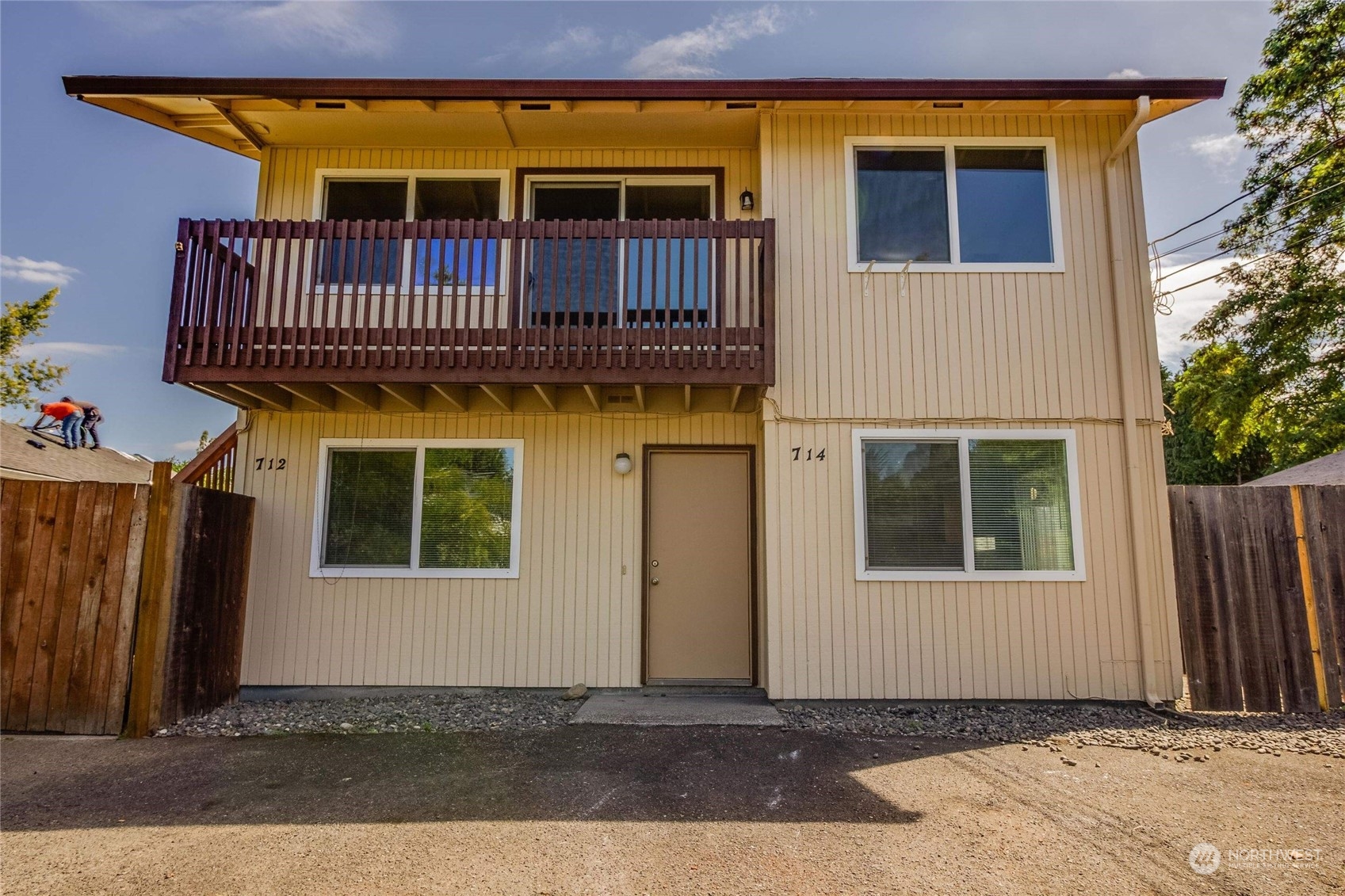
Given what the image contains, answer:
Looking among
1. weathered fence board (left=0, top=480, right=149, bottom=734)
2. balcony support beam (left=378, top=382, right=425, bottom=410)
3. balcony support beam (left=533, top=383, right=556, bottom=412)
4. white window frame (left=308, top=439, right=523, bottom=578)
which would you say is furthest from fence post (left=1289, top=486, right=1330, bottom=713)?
weathered fence board (left=0, top=480, right=149, bottom=734)

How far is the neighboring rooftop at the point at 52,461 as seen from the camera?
11.0 m

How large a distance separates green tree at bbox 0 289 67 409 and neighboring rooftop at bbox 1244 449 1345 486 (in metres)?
28.7

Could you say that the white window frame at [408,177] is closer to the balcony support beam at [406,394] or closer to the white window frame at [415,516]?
the balcony support beam at [406,394]

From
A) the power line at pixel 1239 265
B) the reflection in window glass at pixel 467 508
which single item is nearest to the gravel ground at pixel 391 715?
the reflection in window glass at pixel 467 508

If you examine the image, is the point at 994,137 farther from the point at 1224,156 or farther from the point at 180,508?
the point at 1224,156

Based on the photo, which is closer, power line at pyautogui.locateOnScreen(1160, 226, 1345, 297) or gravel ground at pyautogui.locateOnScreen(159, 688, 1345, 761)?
gravel ground at pyautogui.locateOnScreen(159, 688, 1345, 761)

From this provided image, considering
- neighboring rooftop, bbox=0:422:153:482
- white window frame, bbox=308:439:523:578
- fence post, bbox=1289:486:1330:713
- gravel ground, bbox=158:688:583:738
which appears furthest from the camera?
neighboring rooftop, bbox=0:422:153:482

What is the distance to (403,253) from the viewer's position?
19.9ft

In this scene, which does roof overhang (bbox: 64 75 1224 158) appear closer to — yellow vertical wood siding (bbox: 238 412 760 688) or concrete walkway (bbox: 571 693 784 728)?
yellow vertical wood siding (bbox: 238 412 760 688)

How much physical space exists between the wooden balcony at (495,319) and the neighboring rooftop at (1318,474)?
730 cm

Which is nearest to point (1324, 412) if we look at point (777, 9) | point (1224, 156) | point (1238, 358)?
point (1238, 358)

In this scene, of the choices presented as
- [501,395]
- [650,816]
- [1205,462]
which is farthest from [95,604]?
[1205,462]

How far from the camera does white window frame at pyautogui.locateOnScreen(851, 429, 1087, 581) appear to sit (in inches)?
228

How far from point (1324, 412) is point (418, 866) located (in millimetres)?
15976
